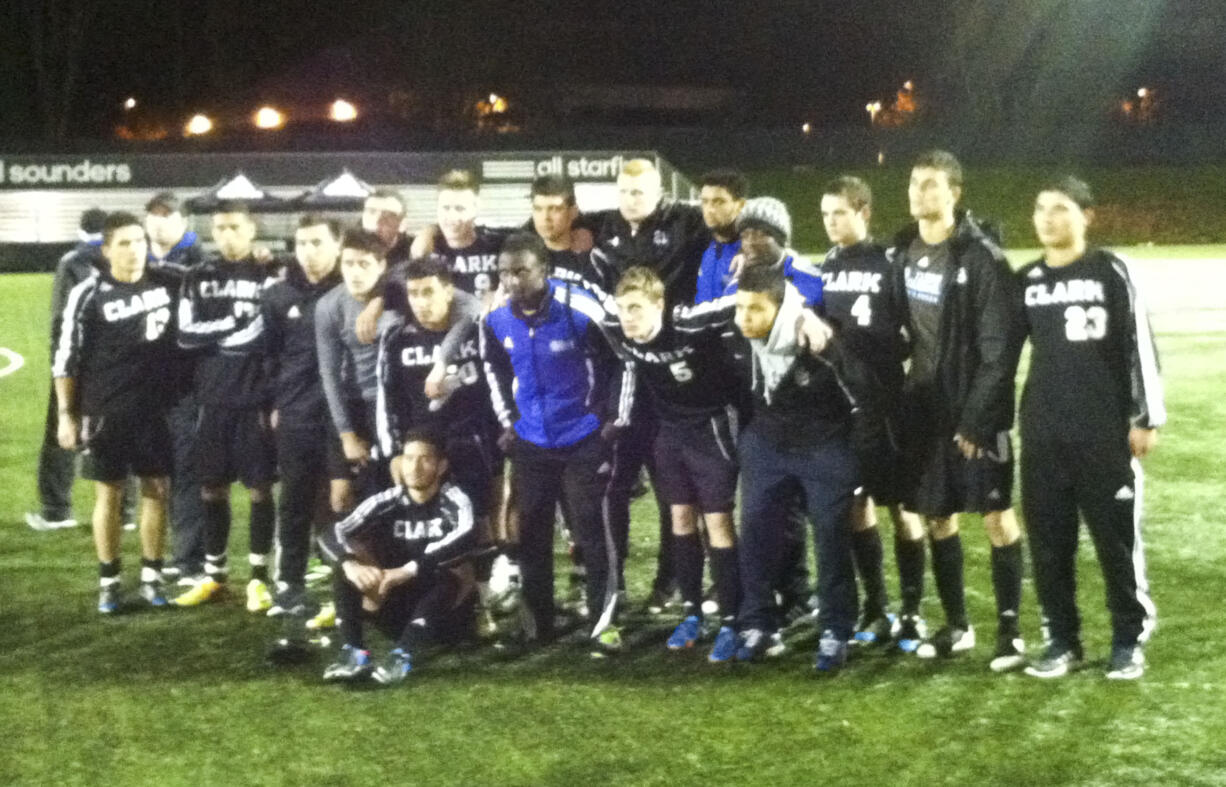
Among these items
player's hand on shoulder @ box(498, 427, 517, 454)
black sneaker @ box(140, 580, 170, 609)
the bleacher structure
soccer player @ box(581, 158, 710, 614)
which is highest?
the bleacher structure

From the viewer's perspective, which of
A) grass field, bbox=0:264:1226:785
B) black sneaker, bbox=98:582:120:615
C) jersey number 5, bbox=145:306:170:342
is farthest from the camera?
jersey number 5, bbox=145:306:170:342

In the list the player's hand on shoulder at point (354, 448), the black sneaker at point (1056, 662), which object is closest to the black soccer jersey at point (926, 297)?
the black sneaker at point (1056, 662)

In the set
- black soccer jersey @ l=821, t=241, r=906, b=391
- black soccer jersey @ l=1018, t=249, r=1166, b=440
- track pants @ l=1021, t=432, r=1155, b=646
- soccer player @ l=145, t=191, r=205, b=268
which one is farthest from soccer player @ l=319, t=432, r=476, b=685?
black soccer jersey @ l=1018, t=249, r=1166, b=440

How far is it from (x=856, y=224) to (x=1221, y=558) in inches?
118

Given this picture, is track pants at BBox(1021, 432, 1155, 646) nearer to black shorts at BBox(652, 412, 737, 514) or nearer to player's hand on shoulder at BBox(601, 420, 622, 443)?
black shorts at BBox(652, 412, 737, 514)

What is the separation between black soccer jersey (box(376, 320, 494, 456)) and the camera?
638 cm

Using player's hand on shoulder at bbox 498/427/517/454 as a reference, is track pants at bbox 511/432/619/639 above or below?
below

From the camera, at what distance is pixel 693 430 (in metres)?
6.16

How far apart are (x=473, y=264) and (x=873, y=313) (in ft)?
7.04

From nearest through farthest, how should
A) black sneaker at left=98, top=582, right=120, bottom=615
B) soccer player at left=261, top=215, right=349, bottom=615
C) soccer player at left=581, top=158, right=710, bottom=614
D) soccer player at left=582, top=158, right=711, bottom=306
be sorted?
soccer player at left=581, top=158, right=710, bottom=614
soccer player at left=582, top=158, right=711, bottom=306
soccer player at left=261, top=215, right=349, bottom=615
black sneaker at left=98, top=582, right=120, bottom=615

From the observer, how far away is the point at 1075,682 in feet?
18.5

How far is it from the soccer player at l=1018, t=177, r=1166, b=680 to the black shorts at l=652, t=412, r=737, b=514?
121cm

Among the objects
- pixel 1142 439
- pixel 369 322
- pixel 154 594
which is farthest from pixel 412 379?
pixel 1142 439

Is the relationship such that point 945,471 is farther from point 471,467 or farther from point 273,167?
point 273,167
